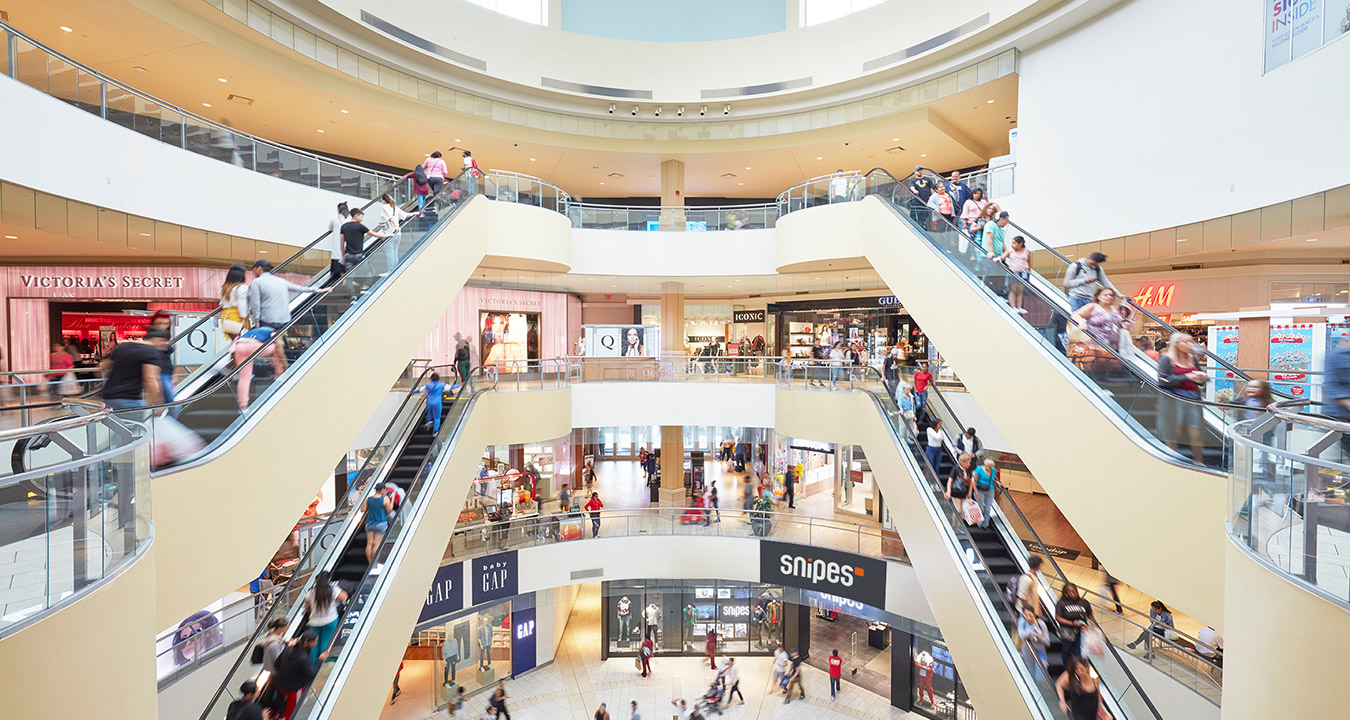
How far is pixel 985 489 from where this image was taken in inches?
339

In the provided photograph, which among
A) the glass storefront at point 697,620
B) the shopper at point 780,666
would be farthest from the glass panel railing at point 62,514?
the glass storefront at point 697,620

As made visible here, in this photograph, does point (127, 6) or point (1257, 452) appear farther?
point (127, 6)

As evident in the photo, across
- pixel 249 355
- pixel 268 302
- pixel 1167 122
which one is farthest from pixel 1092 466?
pixel 268 302

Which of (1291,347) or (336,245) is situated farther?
(1291,347)

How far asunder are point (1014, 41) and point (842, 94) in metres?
4.66

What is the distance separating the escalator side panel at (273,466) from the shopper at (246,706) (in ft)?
3.56

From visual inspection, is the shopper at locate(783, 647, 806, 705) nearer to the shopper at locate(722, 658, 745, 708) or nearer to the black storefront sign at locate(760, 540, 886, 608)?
the shopper at locate(722, 658, 745, 708)

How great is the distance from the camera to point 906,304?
34.1ft

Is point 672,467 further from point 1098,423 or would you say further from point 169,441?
point 169,441

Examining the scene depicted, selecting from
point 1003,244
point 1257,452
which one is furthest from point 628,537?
point 1257,452

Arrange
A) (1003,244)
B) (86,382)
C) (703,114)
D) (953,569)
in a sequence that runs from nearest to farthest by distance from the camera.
→ (86,382)
(953,569)
(1003,244)
(703,114)

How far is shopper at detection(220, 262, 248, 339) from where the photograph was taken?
609cm

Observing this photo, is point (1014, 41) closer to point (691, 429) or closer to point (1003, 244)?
point (1003, 244)

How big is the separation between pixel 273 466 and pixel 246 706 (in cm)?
205
